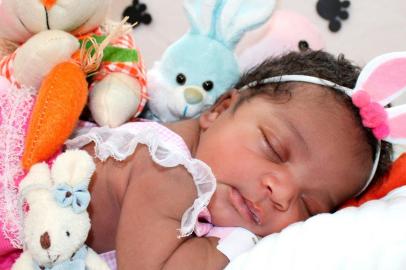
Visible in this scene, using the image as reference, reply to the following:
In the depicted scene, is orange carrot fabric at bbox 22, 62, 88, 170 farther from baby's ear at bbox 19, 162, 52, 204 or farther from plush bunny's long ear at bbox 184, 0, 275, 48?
plush bunny's long ear at bbox 184, 0, 275, 48

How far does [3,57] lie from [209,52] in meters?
0.44

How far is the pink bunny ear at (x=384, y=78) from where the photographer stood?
998mm

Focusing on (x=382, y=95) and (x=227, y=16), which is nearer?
(x=382, y=95)

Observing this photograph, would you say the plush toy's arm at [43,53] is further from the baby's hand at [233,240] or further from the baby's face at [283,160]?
the baby's hand at [233,240]

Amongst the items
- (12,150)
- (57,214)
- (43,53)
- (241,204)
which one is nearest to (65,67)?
(43,53)

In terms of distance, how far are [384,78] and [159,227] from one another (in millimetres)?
492

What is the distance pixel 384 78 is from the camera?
3.33ft

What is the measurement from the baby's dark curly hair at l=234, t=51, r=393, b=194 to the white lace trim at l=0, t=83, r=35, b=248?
0.41 meters

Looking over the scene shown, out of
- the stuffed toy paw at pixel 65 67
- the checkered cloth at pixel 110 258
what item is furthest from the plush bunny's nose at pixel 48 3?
the checkered cloth at pixel 110 258

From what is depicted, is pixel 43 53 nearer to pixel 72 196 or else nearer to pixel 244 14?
pixel 72 196

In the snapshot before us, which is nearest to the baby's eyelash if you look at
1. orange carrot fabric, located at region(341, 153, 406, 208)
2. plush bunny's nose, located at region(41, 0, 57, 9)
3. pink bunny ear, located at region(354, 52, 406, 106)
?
orange carrot fabric, located at region(341, 153, 406, 208)

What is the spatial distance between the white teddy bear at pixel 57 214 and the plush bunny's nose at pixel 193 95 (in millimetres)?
359

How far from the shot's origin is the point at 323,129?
1011mm

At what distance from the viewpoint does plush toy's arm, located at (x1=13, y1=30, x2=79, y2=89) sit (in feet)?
3.28
